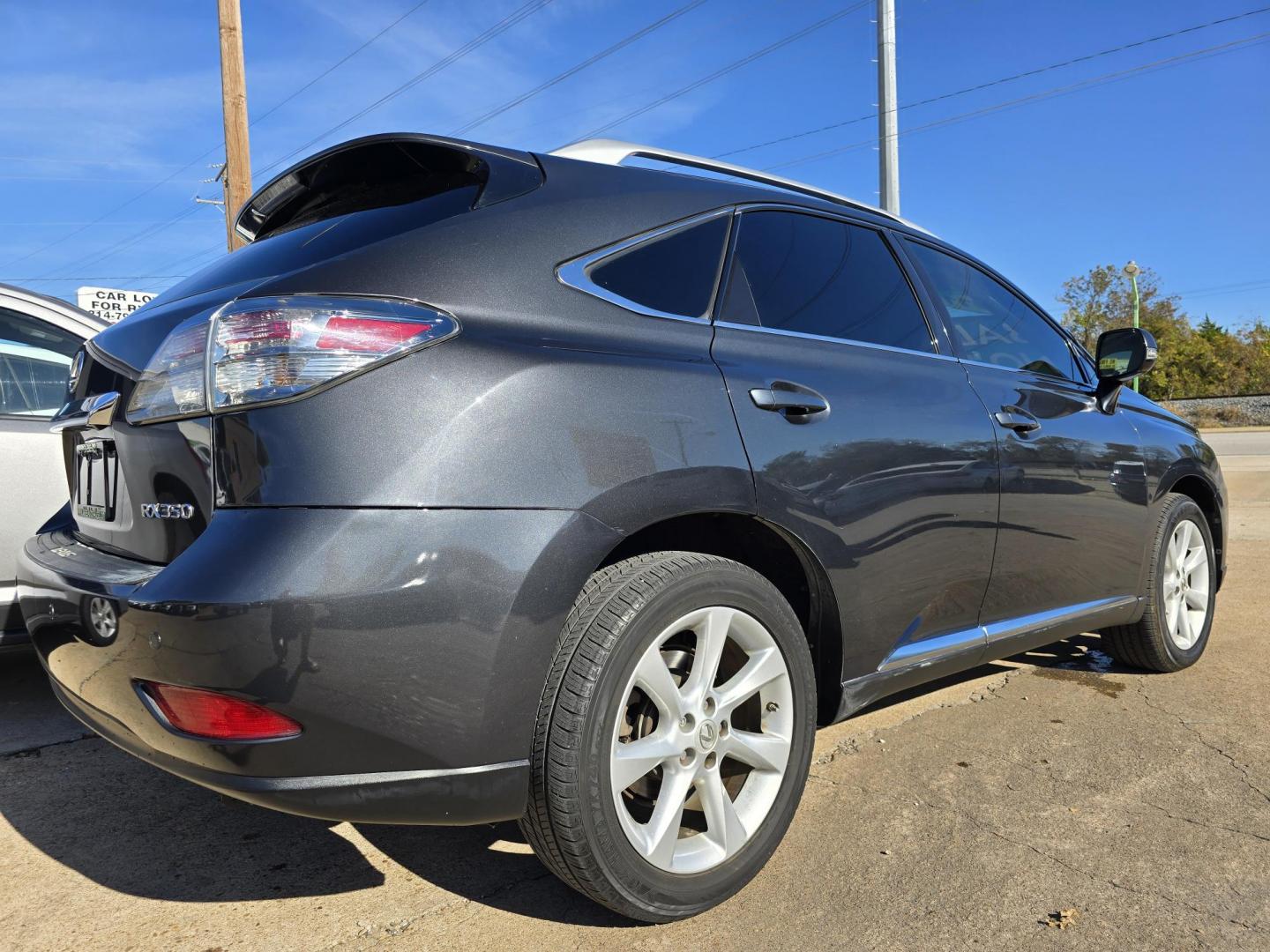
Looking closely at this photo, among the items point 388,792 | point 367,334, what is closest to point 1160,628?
point 388,792

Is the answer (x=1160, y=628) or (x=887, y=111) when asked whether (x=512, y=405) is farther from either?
(x=887, y=111)

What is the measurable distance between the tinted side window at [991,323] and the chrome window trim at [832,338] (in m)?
0.22

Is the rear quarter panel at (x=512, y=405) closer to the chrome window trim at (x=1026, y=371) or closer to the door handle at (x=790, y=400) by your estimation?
the door handle at (x=790, y=400)

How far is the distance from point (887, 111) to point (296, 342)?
38.3ft

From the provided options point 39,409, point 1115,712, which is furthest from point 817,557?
point 39,409

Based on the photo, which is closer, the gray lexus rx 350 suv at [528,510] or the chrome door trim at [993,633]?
the gray lexus rx 350 suv at [528,510]

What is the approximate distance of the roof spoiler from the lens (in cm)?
Result: 213

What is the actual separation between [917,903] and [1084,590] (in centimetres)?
159

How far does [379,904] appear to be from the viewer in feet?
7.11

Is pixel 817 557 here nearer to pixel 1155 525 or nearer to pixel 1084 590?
pixel 1084 590

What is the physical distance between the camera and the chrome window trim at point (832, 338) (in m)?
2.31

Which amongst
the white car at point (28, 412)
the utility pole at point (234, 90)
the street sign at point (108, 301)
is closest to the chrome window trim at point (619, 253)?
the white car at point (28, 412)

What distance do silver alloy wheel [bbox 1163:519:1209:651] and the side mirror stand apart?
0.66 meters

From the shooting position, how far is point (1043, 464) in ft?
10.0
